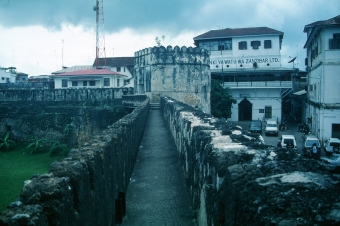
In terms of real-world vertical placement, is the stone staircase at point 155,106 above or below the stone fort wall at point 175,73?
below

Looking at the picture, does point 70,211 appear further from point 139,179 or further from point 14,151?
point 14,151

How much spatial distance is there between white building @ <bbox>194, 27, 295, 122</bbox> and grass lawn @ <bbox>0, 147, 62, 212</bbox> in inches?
737

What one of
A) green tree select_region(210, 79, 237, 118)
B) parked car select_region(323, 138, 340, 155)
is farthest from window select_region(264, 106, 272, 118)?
parked car select_region(323, 138, 340, 155)

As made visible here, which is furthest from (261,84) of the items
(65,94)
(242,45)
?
(65,94)

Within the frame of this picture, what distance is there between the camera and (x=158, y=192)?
6348 mm

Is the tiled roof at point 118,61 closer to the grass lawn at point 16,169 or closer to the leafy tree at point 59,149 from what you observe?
the grass lawn at point 16,169

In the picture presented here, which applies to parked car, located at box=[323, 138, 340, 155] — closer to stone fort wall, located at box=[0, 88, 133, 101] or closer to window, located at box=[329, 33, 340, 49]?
window, located at box=[329, 33, 340, 49]

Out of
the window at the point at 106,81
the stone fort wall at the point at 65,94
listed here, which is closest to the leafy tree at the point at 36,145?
the stone fort wall at the point at 65,94

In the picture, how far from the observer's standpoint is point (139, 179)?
7.18m

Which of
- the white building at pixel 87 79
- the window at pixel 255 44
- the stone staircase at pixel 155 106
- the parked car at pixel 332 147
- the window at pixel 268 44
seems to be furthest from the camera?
the window at pixel 255 44

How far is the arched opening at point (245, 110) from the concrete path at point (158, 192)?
25.2 meters

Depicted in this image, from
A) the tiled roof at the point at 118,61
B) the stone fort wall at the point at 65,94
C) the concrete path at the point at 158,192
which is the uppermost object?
the tiled roof at the point at 118,61

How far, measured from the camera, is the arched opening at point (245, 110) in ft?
112

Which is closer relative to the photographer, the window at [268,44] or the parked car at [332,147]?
the parked car at [332,147]
